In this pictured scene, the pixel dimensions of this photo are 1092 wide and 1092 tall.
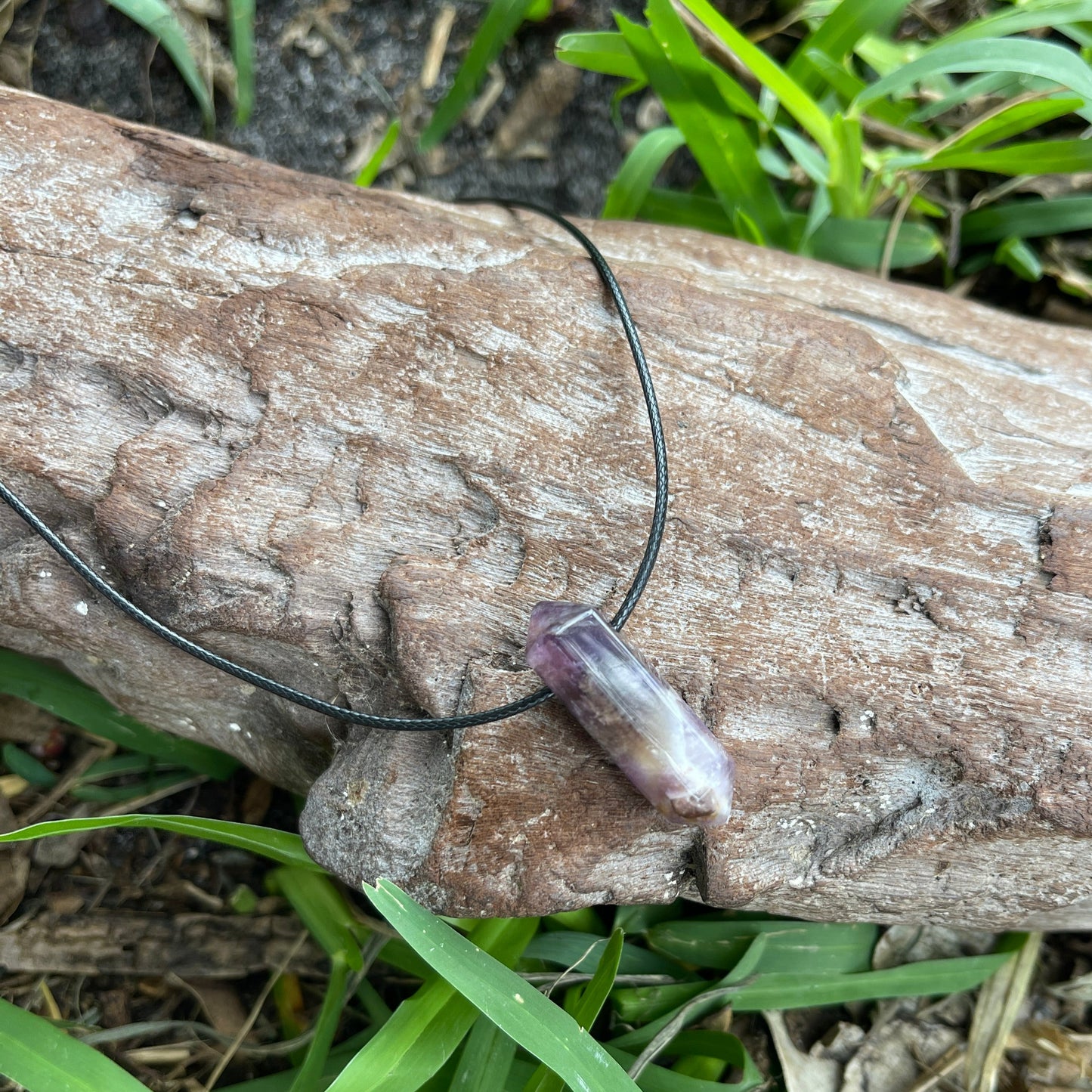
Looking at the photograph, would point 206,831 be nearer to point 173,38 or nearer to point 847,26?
point 173,38

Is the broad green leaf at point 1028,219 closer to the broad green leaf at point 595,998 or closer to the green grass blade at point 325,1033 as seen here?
the broad green leaf at point 595,998

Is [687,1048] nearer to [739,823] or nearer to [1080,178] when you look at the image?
[739,823]

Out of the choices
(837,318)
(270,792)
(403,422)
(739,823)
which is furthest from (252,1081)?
(837,318)

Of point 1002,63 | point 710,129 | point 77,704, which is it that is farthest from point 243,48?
point 1002,63

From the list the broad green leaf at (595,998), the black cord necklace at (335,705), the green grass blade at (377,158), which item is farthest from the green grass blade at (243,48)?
the broad green leaf at (595,998)

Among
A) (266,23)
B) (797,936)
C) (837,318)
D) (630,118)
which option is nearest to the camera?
(837,318)
